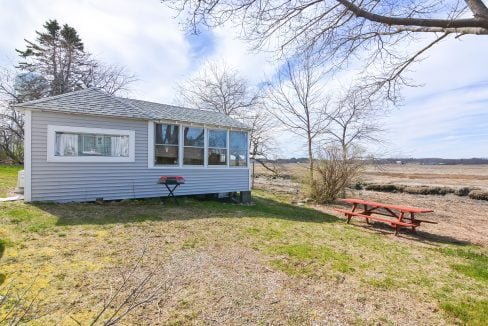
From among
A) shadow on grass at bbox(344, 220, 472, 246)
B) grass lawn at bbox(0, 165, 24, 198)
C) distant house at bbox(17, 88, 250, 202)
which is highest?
distant house at bbox(17, 88, 250, 202)

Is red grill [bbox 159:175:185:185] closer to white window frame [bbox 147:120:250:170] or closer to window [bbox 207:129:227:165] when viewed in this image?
white window frame [bbox 147:120:250:170]

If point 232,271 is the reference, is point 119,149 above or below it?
above

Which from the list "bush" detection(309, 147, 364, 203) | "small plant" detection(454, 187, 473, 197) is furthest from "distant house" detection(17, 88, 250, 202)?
"small plant" detection(454, 187, 473, 197)

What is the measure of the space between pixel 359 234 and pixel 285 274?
394 cm

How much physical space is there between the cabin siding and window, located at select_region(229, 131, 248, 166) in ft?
4.96

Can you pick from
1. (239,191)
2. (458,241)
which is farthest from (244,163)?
(458,241)

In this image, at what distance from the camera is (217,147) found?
11273mm

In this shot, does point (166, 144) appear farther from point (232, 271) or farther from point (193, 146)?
point (232, 271)

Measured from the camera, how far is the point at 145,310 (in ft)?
9.60

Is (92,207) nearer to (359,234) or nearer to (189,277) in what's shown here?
(189,277)

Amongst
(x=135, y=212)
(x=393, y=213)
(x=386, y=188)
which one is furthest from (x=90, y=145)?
(x=386, y=188)

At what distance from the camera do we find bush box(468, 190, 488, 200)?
643 inches

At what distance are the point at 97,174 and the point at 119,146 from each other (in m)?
1.08

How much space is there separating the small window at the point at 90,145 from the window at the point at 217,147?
312 cm
